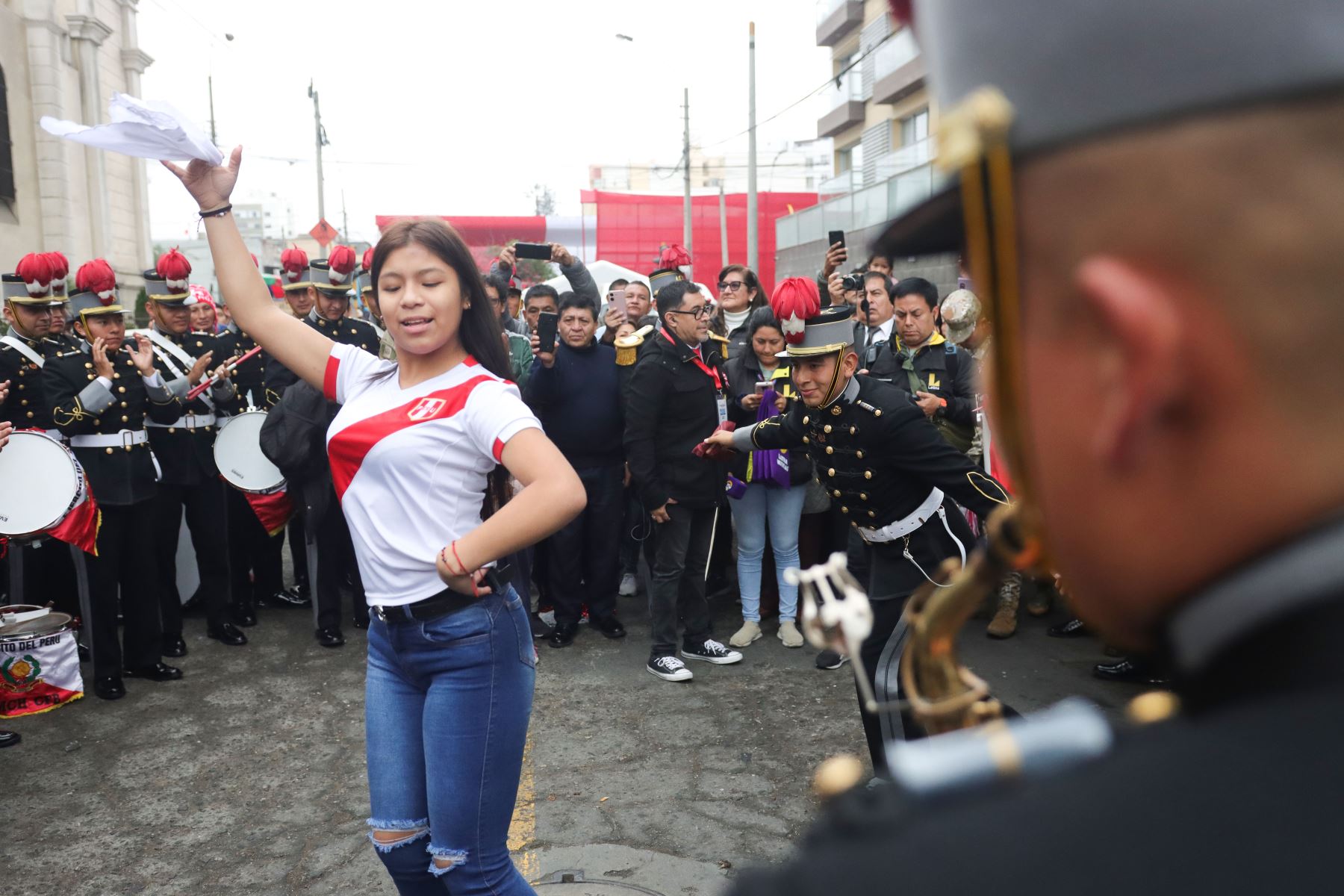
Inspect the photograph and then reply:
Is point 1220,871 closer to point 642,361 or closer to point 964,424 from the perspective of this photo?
point 642,361

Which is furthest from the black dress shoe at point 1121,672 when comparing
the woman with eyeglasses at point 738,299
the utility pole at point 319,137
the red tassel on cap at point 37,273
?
the utility pole at point 319,137

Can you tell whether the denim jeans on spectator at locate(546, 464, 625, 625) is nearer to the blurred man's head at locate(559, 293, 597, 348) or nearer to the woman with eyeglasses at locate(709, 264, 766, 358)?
the blurred man's head at locate(559, 293, 597, 348)

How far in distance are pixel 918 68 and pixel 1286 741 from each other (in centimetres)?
3099

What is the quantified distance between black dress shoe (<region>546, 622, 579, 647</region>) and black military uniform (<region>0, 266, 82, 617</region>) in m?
3.15

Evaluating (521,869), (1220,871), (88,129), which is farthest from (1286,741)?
(521,869)

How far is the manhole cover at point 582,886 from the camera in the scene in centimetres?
373

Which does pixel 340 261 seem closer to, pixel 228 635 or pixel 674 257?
pixel 228 635

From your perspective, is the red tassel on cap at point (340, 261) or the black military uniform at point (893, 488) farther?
the red tassel on cap at point (340, 261)

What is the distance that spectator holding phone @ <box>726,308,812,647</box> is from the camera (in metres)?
6.86

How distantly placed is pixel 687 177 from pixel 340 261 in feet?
77.7

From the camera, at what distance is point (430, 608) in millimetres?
2709

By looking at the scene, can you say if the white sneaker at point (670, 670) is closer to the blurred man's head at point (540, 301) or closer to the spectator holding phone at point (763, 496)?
the spectator holding phone at point (763, 496)

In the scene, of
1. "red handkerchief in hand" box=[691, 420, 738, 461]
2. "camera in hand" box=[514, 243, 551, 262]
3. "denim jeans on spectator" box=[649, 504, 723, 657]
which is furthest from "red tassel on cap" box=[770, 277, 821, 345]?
"camera in hand" box=[514, 243, 551, 262]

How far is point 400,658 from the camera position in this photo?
2.74 meters
